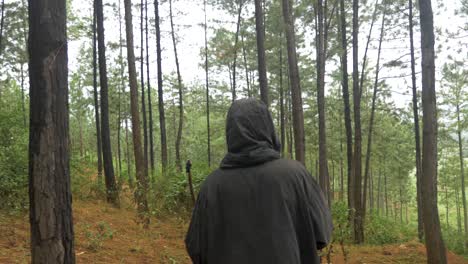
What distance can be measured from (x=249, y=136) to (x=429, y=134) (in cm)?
600

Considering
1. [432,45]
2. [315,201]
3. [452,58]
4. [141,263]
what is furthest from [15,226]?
[452,58]

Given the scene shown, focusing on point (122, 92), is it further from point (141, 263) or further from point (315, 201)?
point (315, 201)

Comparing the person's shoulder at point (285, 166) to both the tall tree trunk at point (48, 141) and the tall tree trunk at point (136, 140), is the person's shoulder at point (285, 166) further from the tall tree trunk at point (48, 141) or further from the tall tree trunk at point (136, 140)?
the tall tree trunk at point (136, 140)

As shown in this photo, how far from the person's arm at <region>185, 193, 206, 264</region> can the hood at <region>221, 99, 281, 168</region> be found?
0.26 m

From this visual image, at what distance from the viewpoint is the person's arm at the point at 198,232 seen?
6.67ft

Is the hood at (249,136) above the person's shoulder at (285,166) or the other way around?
above

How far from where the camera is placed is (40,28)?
2.93 m

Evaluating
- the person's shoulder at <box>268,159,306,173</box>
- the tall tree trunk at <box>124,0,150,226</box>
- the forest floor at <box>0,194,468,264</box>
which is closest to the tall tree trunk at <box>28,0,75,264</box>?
the person's shoulder at <box>268,159,306,173</box>

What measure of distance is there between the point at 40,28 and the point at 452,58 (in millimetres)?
16953

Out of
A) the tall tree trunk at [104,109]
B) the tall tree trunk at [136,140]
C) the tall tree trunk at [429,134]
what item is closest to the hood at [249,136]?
the tall tree trunk at [429,134]

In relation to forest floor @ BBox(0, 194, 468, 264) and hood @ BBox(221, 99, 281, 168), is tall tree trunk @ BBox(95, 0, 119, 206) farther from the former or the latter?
hood @ BBox(221, 99, 281, 168)

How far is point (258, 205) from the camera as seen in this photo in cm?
188

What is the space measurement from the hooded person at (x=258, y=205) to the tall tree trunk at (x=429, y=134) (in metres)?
5.77

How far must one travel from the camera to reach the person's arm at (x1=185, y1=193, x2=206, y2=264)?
203 cm
